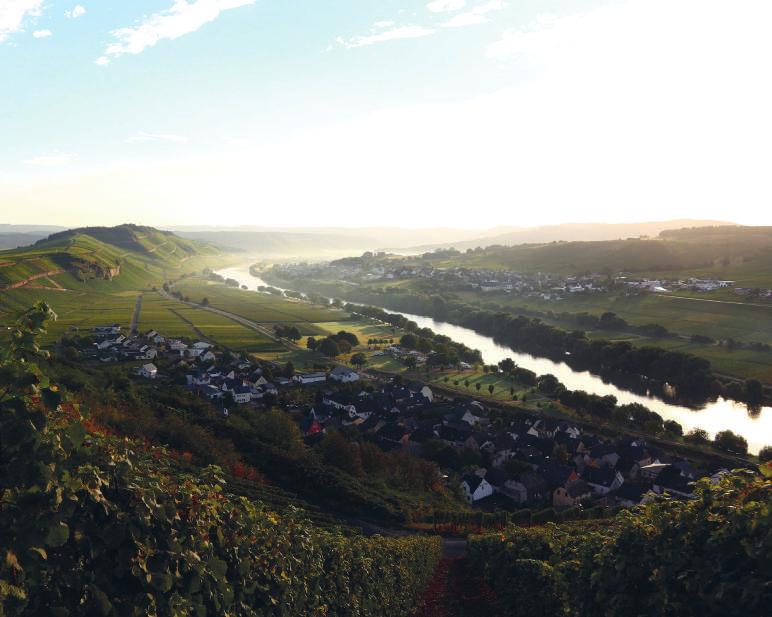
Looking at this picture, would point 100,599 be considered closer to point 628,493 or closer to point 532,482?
point 532,482

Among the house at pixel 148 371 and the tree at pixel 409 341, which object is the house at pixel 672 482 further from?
the house at pixel 148 371

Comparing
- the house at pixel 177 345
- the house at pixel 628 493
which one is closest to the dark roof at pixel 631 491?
the house at pixel 628 493

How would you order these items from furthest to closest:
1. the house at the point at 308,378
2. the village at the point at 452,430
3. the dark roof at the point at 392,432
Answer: the house at the point at 308,378
the dark roof at the point at 392,432
the village at the point at 452,430

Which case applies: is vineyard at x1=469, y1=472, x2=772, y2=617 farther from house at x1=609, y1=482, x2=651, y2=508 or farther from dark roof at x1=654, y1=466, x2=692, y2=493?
dark roof at x1=654, y1=466, x2=692, y2=493

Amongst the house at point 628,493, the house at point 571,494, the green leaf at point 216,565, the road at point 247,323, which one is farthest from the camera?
the road at point 247,323

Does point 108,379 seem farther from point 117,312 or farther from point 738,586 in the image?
point 117,312

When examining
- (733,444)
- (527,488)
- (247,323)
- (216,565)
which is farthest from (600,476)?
(247,323)
